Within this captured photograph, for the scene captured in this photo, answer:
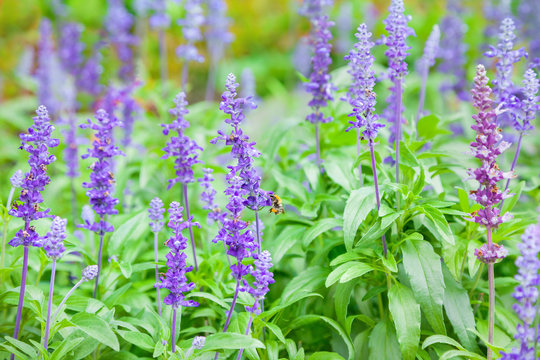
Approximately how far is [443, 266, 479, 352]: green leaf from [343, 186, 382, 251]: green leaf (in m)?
0.71

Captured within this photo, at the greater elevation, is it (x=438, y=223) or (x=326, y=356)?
(x=438, y=223)

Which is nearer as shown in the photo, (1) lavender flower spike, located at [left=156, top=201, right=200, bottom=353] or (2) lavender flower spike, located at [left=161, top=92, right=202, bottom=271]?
(1) lavender flower spike, located at [left=156, top=201, right=200, bottom=353]

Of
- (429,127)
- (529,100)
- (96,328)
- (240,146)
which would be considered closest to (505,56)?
(529,100)

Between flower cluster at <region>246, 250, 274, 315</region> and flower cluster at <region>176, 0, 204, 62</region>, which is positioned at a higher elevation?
flower cluster at <region>176, 0, 204, 62</region>

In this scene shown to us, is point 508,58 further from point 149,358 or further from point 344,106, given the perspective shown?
point 149,358

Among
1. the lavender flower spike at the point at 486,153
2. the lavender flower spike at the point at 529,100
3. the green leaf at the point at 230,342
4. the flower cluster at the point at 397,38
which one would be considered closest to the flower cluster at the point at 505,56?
the lavender flower spike at the point at 529,100

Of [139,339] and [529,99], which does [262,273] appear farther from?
[529,99]

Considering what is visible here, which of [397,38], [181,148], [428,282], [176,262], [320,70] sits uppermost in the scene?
[397,38]

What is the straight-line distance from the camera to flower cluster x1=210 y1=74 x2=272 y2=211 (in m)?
3.12

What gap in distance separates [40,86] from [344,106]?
417 cm

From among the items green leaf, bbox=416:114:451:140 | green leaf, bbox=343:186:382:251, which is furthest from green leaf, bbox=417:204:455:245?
green leaf, bbox=416:114:451:140

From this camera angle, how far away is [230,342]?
311cm

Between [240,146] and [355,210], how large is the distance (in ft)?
2.90

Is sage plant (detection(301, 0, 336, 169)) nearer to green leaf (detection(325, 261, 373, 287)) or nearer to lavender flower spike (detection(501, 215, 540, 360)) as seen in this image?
green leaf (detection(325, 261, 373, 287))
